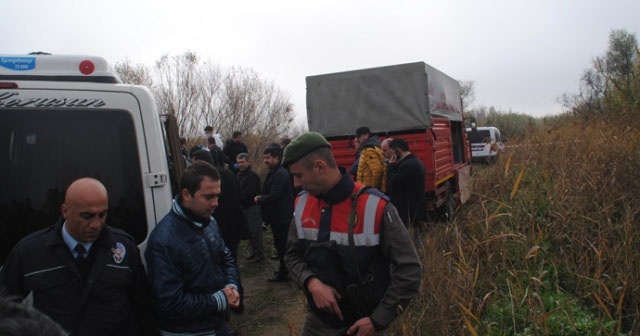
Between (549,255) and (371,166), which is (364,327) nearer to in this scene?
(549,255)

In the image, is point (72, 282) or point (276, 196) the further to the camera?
point (276, 196)


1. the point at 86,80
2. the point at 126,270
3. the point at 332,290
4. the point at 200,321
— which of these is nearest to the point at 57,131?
the point at 86,80

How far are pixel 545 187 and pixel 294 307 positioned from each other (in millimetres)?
3185

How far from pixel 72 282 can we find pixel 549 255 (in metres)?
3.79

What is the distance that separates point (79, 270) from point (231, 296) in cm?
80

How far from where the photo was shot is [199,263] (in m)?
2.72

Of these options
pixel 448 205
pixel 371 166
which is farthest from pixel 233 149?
pixel 371 166

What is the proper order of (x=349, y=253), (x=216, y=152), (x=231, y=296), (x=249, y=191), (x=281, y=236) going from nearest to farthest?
(x=349, y=253) → (x=231, y=296) → (x=281, y=236) → (x=249, y=191) → (x=216, y=152)

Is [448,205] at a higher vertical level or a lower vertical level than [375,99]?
lower

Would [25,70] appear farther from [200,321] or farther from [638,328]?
[638,328]

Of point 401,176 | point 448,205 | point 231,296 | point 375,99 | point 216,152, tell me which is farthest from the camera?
point 216,152

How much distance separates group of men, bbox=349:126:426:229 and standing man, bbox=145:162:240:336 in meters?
3.61

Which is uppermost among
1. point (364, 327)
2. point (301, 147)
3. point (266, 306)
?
point (301, 147)

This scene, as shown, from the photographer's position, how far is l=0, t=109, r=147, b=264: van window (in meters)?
2.64
